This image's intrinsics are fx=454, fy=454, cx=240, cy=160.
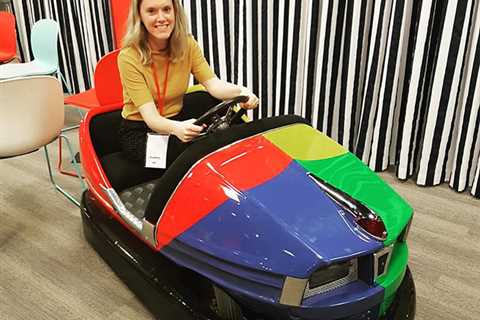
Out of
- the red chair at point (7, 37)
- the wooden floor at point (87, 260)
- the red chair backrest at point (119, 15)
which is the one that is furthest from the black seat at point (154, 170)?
the red chair at point (7, 37)

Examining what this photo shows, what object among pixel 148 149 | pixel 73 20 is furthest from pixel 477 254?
pixel 73 20

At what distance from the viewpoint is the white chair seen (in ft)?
6.35

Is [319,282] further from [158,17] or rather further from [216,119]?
[158,17]

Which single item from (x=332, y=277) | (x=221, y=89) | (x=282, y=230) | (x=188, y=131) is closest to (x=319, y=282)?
(x=332, y=277)

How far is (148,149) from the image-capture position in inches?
70.0

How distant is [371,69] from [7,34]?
9.33 feet

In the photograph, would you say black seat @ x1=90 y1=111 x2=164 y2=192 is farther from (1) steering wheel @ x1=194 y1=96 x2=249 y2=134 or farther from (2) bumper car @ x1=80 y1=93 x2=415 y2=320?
(1) steering wheel @ x1=194 y1=96 x2=249 y2=134

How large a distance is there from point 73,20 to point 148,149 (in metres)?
2.70

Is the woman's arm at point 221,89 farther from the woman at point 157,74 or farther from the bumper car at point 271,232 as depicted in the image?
the bumper car at point 271,232

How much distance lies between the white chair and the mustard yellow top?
40cm

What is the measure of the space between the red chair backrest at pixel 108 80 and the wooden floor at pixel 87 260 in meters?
0.61

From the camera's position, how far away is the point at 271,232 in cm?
120

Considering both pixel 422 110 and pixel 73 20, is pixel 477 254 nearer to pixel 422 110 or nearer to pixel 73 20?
pixel 422 110

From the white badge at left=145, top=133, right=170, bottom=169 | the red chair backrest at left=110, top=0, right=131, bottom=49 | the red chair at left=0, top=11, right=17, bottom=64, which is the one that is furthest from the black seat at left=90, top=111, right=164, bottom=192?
the red chair at left=0, top=11, right=17, bottom=64
